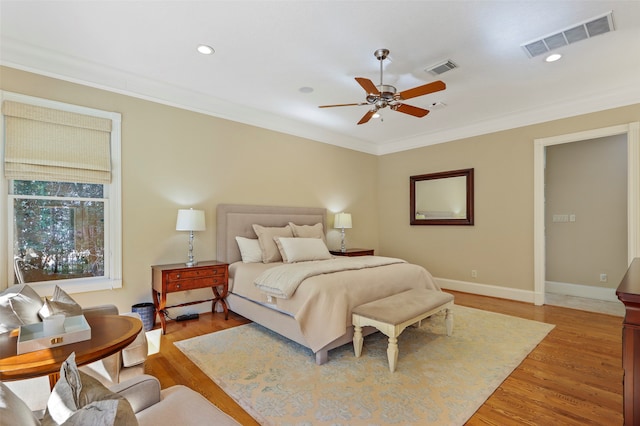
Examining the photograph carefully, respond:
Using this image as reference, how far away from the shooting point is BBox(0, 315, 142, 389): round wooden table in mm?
1283

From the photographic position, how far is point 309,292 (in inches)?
109

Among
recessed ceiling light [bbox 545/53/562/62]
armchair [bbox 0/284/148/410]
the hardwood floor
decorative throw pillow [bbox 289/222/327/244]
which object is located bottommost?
the hardwood floor

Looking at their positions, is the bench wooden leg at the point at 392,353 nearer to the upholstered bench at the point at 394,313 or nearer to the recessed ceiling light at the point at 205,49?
the upholstered bench at the point at 394,313

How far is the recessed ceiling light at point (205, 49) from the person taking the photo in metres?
2.91

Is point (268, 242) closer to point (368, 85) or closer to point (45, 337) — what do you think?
point (368, 85)

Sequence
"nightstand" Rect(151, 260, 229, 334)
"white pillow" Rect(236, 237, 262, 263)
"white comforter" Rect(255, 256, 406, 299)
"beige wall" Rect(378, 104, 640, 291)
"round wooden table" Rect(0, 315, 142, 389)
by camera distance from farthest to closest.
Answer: "beige wall" Rect(378, 104, 640, 291) < "white pillow" Rect(236, 237, 262, 263) < "nightstand" Rect(151, 260, 229, 334) < "white comforter" Rect(255, 256, 406, 299) < "round wooden table" Rect(0, 315, 142, 389)

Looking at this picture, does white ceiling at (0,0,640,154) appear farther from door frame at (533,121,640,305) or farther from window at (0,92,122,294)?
window at (0,92,122,294)

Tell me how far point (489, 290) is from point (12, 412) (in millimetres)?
5541

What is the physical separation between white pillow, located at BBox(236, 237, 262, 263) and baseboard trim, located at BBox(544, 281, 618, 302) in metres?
Result: 5.05

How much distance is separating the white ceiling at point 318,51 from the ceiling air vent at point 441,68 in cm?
7

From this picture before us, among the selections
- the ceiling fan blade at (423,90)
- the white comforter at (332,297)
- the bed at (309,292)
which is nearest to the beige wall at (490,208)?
the bed at (309,292)

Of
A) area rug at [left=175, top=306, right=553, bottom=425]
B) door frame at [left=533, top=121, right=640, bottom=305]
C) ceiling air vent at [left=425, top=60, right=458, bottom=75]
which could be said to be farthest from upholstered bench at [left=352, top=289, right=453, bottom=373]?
ceiling air vent at [left=425, top=60, right=458, bottom=75]

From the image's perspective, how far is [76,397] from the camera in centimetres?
82

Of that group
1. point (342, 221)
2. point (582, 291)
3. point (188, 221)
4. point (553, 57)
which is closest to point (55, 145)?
point (188, 221)
